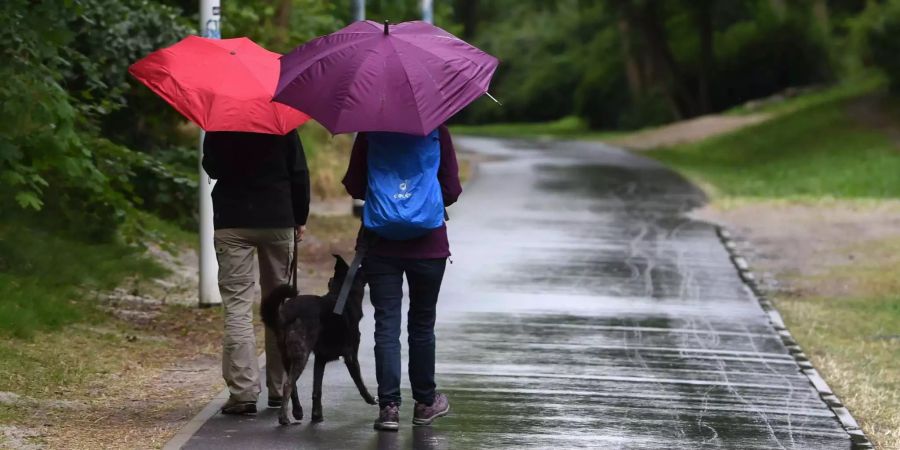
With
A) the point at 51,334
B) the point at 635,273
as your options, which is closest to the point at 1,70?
the point at 51,334

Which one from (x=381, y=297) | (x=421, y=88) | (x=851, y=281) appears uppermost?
(x=421, y=88)

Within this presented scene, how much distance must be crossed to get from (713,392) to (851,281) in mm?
6908

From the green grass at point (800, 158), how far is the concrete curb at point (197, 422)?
62.9ft

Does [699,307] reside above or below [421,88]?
below

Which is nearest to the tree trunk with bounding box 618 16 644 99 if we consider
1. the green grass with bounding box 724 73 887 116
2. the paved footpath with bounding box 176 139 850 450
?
the green grass with bounding box 724 73 887 116

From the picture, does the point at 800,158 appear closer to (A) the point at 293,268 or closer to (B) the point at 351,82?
(A) the point at 293,268

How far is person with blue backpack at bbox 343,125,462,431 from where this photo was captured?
7.18 metres

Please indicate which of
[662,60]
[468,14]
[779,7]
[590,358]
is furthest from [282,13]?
[468,14]

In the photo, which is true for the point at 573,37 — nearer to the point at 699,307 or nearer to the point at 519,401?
the point at 699,307

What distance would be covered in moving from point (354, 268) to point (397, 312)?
1.02 feet

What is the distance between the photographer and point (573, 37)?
201 feet

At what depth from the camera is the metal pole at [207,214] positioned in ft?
37.5

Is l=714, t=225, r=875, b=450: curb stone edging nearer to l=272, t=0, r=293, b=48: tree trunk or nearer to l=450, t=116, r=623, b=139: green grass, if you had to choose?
l=272, t=0, r=293, b=48: tree trunk

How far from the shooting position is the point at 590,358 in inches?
405
